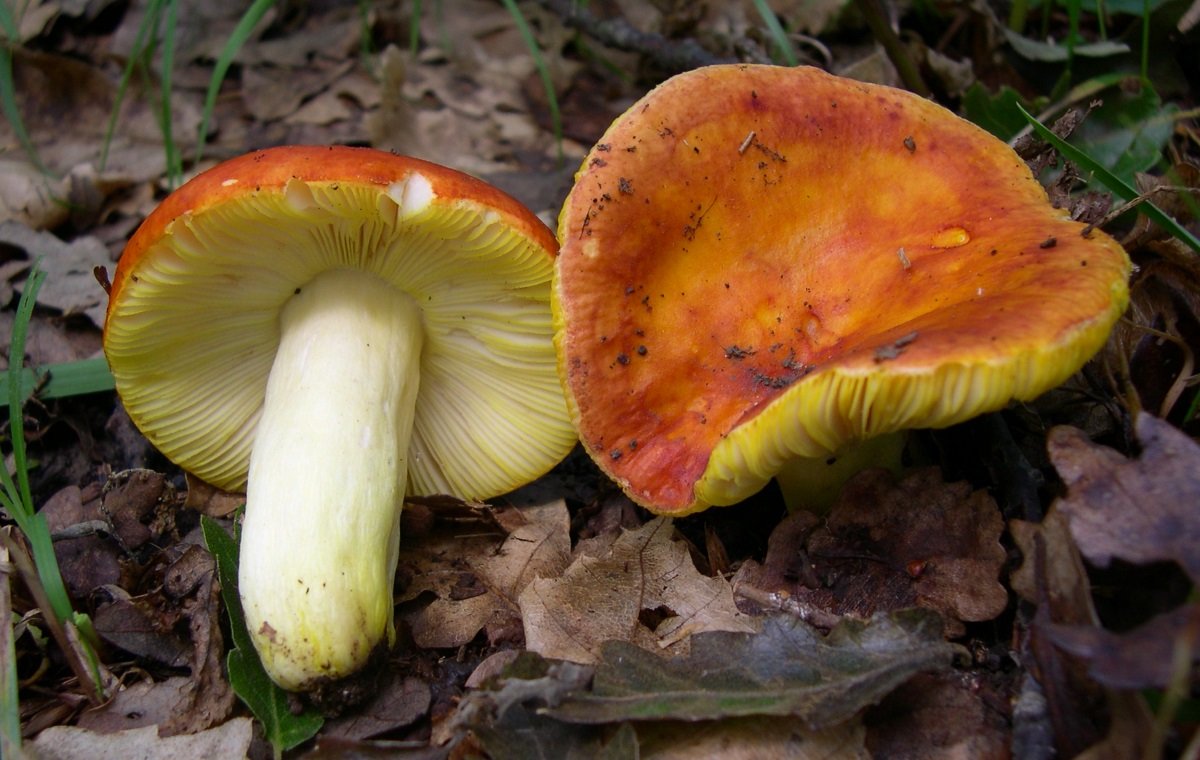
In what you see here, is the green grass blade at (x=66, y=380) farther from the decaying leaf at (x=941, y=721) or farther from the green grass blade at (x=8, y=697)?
the decaying leaf at (x=941, y=721)

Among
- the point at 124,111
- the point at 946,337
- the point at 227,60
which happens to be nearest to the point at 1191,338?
the point at 946,337

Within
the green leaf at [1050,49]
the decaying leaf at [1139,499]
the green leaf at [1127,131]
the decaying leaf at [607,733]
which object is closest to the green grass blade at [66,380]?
the decaying leaf at [607,733]

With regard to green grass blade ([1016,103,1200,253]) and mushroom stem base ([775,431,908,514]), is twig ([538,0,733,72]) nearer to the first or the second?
green grass blade ([1016,103,1200,253])

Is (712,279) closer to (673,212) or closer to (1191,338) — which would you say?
(673,212)

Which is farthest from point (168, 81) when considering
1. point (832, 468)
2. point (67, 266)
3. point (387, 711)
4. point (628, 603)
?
point (832, 468)

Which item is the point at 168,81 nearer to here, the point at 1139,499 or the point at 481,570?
the point at 481,570

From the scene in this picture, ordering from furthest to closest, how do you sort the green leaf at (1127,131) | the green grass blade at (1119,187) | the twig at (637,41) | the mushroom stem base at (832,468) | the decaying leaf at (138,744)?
1. the twig at (637,41)
2. the green leaf at (1127,131)
3. the mushroom stem base at (832,468)
4. the green grass blade at (1119,187)
5. the decaying leaf at (138,744)
